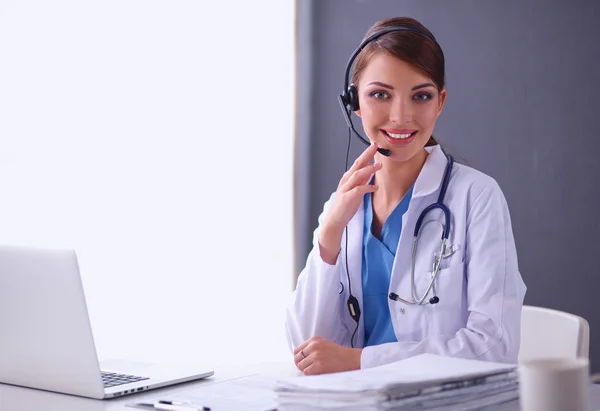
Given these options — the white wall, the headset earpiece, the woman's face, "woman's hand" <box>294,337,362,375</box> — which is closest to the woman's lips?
the woman's face

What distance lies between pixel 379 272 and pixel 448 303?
21 cm

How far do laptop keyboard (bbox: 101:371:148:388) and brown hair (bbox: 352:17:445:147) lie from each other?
90 cm

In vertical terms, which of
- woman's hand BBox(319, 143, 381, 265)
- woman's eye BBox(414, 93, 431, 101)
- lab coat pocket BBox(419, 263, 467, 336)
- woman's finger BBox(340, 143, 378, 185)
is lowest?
lab coat pocket BBox(419, 263, 467, 336)

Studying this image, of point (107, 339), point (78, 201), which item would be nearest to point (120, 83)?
→ point (78, 201)

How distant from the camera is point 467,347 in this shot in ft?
5.10

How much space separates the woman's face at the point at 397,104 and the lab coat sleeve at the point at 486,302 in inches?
8.3

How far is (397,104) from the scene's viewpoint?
174 cm

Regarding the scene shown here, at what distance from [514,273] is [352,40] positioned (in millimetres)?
2136

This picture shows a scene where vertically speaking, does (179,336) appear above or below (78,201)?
below

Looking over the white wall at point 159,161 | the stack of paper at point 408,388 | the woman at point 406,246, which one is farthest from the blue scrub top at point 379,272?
the white wall at point 159,161

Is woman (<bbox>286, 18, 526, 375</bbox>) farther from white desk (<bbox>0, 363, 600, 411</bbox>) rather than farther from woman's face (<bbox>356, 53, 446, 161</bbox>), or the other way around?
white desk (<bbox>0, 363, 600, 411</bbox>)

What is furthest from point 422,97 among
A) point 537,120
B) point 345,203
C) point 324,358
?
point 537,120

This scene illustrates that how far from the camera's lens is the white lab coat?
156cm

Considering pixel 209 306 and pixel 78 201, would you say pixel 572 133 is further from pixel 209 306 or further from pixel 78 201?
pixel 78 201
